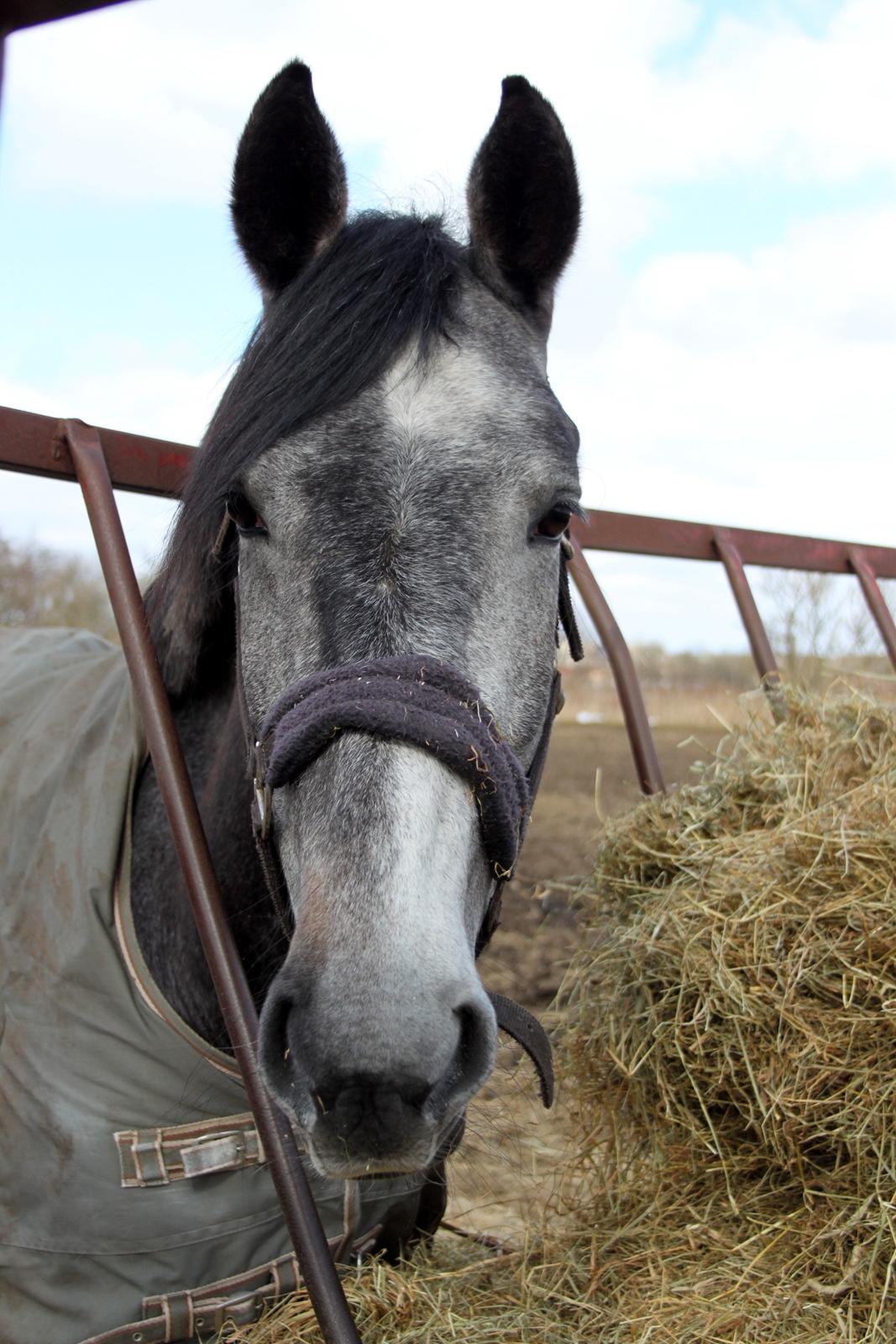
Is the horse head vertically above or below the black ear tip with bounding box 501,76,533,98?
below

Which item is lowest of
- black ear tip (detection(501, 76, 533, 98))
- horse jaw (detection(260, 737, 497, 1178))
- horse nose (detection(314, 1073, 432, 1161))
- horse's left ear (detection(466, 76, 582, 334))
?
horse nose (detection(314, 1073, 432, 1161))

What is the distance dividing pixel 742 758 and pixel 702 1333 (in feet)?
4.45

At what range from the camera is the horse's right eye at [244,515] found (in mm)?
1812

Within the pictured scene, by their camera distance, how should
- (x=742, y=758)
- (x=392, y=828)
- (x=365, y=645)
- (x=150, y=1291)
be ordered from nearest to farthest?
(x=392, y=828)
(x=365, y=645)
(x=150, y=1291)
(x=742, y=758)

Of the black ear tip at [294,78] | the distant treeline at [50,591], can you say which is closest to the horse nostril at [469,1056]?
the black ear tip at [294,78]

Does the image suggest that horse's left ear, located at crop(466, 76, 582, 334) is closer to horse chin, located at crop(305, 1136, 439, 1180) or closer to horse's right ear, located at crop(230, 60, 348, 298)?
horse's right ear, located at crop(230, 60, 348, 298)

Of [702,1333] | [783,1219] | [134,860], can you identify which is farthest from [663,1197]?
[134,860]

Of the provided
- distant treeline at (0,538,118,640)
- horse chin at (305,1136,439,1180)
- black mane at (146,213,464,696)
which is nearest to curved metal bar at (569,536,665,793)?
black mane at (146,213,464,696)

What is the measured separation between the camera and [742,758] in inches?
106

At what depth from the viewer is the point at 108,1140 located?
6.29 ft

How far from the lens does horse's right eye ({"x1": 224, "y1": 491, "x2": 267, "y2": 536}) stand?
181 centimetres

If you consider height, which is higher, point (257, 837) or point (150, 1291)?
point (257, 837)

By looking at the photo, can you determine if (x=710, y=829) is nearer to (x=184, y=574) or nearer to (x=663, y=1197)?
(x=663, y=1197)

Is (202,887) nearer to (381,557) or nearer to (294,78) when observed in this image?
(381,557)
